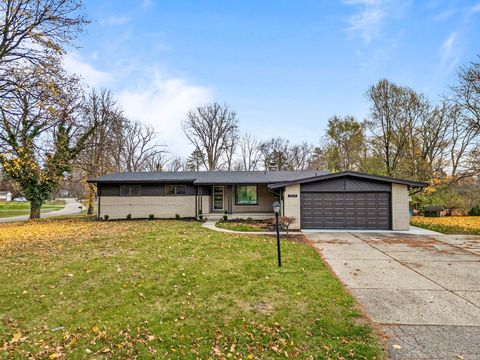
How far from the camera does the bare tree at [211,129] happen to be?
35250 mm

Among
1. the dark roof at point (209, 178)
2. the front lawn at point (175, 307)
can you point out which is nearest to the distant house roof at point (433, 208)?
the dark roof at point (209, 178)

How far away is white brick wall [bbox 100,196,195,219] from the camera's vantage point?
1850cm

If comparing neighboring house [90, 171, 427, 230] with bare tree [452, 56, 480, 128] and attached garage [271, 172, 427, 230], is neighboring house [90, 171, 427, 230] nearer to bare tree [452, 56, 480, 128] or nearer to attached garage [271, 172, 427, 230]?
attached garage [271, 172, 427, 230]

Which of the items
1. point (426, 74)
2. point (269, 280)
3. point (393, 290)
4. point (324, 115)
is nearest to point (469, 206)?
point (426, 74)

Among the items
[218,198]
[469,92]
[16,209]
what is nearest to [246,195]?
[218,198]

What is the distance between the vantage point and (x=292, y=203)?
1423 centimetres

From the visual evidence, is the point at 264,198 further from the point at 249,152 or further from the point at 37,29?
the point at 249,152

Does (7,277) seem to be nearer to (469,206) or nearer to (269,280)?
(269,280)

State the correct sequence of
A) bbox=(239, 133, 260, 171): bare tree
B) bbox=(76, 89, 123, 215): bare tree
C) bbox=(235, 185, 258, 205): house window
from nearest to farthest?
bbox=(235, 185, 258, 205): house window, bbox=(76, 89, 123, 215): bare tree, bbox=(239, 133, 260, 171): bare tree

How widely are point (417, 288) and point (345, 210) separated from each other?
869 cm

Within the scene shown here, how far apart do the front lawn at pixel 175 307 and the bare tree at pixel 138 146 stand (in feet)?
85.2

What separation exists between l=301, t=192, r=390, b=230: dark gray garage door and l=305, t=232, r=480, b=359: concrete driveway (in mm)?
2970

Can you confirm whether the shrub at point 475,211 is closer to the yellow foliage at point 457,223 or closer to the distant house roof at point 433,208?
the distant house roof at point 433,208

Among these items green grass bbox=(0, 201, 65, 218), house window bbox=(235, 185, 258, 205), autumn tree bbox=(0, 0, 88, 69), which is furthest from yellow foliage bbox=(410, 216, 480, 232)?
green grass bbox=(0, 201, 65, 218)
